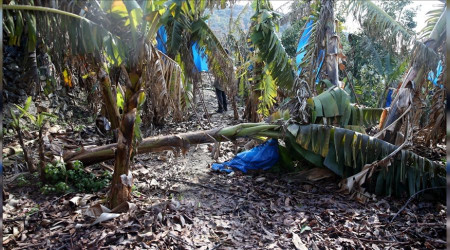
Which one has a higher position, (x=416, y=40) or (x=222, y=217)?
(x=416, y=40)

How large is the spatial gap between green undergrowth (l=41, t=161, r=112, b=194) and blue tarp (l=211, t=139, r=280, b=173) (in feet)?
7.12

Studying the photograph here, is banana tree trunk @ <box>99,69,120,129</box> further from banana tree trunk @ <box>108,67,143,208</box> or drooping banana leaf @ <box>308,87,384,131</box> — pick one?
drooping banana leaf @ <box>308,87,384,131</box>

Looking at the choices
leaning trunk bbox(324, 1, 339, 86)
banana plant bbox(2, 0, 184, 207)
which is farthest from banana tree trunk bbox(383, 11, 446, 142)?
banana plant bbox(2, 0, 184, 207)

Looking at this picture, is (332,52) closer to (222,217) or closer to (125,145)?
(222,217)

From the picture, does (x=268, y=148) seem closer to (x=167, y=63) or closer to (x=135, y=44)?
(x=167, y=63)

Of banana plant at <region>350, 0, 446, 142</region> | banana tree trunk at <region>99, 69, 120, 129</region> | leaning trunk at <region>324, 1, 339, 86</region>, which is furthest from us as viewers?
leaning trunk at <region>324, 1, 339, 86</region>

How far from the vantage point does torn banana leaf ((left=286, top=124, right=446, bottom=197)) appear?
16.2 feet

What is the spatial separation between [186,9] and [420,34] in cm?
425

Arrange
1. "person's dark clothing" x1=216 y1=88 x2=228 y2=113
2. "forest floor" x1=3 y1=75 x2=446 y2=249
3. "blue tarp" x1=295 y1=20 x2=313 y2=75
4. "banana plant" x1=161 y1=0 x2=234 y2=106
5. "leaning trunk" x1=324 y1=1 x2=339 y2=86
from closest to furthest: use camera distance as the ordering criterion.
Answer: "forest floor" x1=3 y1=75 x2=446 y2=249 < "banana plant" x1=161 y1=0 x2=234 y2=106 < "leaning trunk" x1=324 y1=1 x2=339 y2=86 < "blue tarp" x1=295 y1=20 x2=313 y2=75 < "person's dark clothing" x1=216 y1=88 x2=228 y2=113

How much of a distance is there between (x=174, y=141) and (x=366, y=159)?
3198 mm

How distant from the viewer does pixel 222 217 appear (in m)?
4.39

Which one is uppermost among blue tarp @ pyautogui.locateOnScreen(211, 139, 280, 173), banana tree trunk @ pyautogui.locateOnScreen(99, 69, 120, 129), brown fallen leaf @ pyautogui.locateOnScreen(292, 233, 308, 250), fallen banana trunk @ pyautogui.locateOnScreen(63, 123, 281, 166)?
banana tree trunk @ pyautogui.locateOnScreen(99, 69, 120, 129)

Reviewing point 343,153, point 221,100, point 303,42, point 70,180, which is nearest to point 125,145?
point 70,180

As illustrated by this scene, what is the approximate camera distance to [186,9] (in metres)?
4.06
